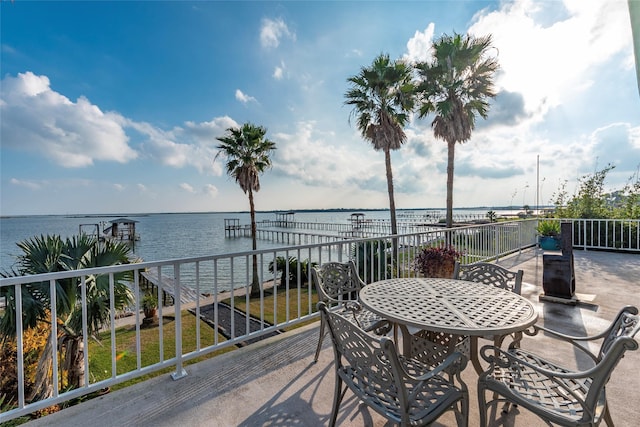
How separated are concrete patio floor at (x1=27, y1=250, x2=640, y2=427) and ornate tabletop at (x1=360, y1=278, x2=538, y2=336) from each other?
0.44 metres

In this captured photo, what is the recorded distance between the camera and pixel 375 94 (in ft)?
32.6

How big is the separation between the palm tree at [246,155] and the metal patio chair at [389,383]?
10.3 metres

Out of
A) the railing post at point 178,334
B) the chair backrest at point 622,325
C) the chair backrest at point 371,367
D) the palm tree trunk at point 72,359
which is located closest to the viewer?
the chair backrest at point 371,367

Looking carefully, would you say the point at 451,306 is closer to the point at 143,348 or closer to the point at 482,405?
the point at 482,405

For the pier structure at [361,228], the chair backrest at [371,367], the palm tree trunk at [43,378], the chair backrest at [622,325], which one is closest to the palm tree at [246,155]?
the pier structure at [361,228]

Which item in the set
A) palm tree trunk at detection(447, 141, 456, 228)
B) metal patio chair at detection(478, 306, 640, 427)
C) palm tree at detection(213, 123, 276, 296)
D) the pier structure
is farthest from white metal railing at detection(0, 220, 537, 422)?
palm tree at detection(213, 123, 276, 296)

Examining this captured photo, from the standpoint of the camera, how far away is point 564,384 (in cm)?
130

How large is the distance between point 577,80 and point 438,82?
13.5ft

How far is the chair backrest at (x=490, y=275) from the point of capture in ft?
7.63

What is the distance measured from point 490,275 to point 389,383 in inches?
69.9

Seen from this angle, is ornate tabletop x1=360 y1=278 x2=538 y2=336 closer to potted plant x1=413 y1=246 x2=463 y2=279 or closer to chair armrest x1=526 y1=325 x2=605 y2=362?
chair armrest x1=526 y1=325 x2=605 y2=362

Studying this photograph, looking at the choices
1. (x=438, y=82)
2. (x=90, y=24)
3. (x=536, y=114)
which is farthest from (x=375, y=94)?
(x=90, y=24)

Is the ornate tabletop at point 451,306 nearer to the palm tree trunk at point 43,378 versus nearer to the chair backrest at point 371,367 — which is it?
the chair backrest at point 371,367

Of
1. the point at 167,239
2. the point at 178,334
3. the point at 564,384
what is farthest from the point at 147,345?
the point at 167,239
